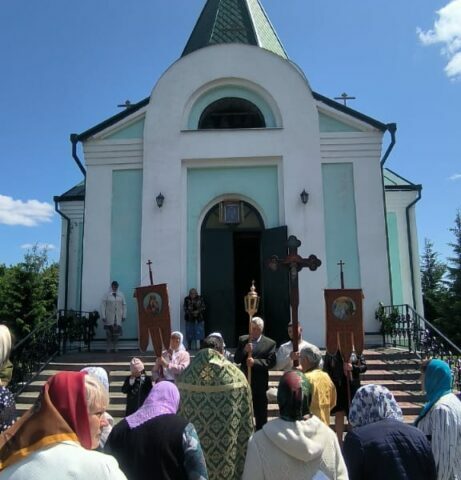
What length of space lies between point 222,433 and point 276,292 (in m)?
7.07

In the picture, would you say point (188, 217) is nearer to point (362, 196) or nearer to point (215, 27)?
point (362, 196)

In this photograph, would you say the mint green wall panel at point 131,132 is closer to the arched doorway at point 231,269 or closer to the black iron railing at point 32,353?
the arched doorway at point 231,269

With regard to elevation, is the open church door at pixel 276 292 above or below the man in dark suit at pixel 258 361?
above

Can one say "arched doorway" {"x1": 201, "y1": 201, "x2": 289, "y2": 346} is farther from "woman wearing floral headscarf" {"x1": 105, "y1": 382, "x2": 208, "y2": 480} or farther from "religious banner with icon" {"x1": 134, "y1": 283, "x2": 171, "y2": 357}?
"woman wearing floral headscarf" {"x1": 105, "y1": 382, "x2": 208, "y2": 480}

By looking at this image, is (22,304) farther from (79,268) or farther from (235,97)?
(235,97)

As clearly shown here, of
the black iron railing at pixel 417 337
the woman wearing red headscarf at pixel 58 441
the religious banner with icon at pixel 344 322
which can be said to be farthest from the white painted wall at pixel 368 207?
the woman wearing red headscarf at pixel 58 441

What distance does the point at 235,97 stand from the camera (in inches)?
461

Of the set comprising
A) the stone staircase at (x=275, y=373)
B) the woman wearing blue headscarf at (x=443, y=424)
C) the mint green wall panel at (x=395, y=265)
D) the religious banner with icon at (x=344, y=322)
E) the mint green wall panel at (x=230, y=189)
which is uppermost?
the mint green wall panel at (x=230, y=189)

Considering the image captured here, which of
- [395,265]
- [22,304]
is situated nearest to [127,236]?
[395,265]

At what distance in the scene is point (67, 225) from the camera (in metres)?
14.2

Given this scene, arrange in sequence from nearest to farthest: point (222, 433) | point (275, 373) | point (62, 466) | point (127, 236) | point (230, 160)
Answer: point (62, 466) < point (222, 433) < point (275, 373) < point (127, 236) < point (230, 160)

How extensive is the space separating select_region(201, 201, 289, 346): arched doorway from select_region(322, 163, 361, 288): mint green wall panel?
1106 mm

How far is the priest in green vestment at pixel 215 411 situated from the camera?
3.31m

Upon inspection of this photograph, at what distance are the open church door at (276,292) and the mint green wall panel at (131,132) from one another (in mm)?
3847
